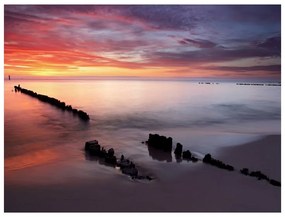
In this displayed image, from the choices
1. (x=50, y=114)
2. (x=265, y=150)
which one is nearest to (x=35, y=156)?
(x=265, y=150)

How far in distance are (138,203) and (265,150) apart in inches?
407

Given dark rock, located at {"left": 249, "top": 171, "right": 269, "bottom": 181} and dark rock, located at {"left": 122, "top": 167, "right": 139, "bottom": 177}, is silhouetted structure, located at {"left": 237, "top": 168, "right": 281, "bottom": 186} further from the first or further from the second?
dark rock, located at {"left": 122, "top": 167, "right": 139, "bottom": 177}

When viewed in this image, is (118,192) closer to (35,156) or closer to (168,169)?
(168,169)

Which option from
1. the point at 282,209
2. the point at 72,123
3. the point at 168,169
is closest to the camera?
the point at 282,209

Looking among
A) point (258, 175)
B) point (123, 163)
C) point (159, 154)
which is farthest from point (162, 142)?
point (258, 175)

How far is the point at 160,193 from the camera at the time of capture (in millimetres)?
11867

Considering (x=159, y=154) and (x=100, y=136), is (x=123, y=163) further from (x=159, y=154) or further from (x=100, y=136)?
(x=100, y=136)

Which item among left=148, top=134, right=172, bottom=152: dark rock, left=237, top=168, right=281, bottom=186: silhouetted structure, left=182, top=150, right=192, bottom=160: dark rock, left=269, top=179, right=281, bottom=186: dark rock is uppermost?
left=148, top=134, right=172, bottom=152: dark rock

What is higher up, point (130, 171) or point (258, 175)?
point (130, 171)

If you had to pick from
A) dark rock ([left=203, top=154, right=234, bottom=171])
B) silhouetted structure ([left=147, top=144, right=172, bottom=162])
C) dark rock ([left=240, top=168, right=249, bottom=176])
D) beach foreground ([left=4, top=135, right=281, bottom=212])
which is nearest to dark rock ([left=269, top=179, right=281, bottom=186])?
beach foreground ([left=4, top=135, right=281, bottom=212])

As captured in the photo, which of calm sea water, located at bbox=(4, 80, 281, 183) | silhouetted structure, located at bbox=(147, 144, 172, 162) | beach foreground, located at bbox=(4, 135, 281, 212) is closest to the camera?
beach foreground, located at bbox=(4, 135, 281, 212)

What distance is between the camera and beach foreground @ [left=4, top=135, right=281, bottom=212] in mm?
10688

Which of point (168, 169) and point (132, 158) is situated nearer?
point (168, 169)

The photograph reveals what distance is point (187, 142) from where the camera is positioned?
20.4 metres
